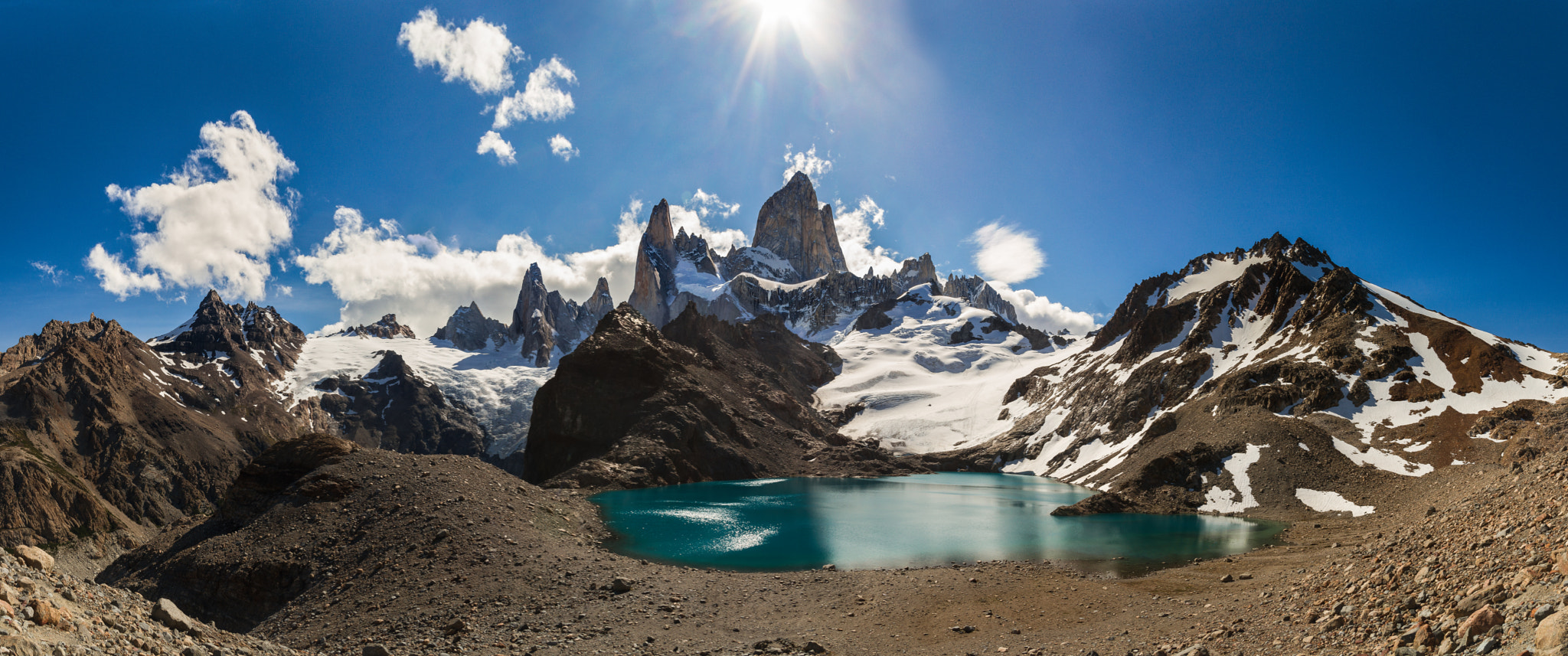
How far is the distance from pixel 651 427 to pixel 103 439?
11682 centimetres

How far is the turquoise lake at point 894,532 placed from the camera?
37.2 metres

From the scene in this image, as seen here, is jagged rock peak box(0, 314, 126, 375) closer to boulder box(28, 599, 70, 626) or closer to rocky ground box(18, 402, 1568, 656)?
rocky ground box(18, 402, 1568, 656)

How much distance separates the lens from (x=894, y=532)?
48219 millimetres

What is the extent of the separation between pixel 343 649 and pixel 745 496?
58161mm

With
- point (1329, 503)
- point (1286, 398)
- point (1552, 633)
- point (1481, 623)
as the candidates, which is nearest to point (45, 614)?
point (1552, 633)

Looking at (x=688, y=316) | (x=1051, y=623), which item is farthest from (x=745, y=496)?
→ (x=688, y=316)

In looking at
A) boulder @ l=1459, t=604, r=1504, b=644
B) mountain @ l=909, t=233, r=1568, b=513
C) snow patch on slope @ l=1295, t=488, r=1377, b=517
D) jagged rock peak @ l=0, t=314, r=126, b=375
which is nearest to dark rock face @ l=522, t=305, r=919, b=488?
mountain @ l=909, t=233, r=1568, b=513

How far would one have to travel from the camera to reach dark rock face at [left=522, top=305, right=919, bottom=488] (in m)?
90.6

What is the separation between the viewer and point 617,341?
11169 centimetres

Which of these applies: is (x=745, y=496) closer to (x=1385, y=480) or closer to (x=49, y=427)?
(x=1385, y=480)

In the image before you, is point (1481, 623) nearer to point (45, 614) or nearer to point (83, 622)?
point (45, 614)

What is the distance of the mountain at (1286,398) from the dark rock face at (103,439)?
419 feet

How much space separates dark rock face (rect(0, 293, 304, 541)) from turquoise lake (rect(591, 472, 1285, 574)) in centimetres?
8580

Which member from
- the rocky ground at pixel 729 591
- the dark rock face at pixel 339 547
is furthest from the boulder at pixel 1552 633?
the dark rock face at pixel 339 547
